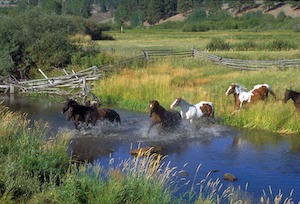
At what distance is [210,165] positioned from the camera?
1442cm

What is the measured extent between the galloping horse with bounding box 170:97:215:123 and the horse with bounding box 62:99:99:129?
2672mm

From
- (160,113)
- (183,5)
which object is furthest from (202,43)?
(183,5)

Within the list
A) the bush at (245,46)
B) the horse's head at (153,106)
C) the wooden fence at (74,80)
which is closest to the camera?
the horse's head at (153,106)

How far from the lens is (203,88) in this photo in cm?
2511

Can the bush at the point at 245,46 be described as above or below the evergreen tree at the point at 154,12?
below

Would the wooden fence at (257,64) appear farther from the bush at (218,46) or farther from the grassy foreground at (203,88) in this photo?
the bush at (218,46)

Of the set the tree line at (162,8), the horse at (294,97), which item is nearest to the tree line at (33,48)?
the horse at (294,97)

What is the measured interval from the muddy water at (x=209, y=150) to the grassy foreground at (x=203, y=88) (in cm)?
82

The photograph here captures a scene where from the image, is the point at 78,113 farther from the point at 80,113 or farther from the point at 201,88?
the point at 201,88

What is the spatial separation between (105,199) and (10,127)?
5.88 meters

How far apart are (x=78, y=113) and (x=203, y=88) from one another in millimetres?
8323

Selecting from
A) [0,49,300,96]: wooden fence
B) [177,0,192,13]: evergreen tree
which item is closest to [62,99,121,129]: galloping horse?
[0,49,300,96]: wooden fence

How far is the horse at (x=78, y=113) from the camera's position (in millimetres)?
18203

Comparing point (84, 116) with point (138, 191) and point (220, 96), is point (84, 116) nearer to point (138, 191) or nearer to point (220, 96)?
point (220, 96)
